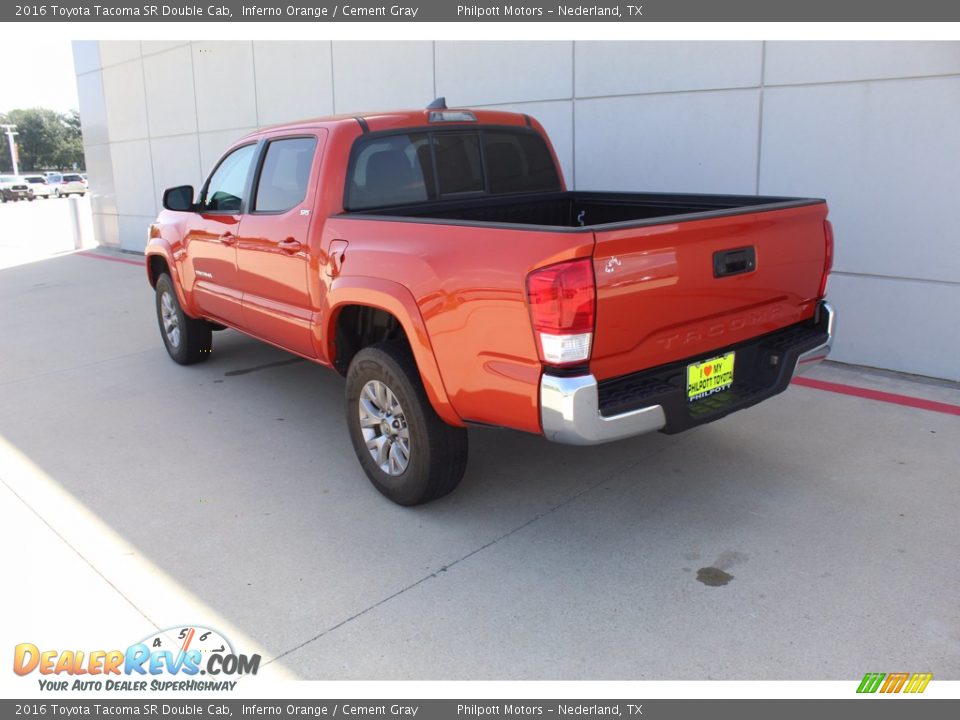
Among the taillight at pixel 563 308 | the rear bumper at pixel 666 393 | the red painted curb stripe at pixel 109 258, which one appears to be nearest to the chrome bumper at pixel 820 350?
the rear bumper at pixel 666 393

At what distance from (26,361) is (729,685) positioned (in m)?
7.06

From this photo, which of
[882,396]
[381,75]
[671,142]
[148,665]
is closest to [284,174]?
[148,665]

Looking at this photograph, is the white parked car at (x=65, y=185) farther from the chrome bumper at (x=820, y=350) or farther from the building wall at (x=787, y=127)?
the chrome bumper at (x=820, y=350)

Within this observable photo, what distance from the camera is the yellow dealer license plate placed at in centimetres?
350

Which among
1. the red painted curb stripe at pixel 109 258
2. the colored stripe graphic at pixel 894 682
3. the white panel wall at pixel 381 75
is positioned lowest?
the colored stripe graphic at pixel 894 682

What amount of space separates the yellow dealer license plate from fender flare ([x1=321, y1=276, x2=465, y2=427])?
3.48ft

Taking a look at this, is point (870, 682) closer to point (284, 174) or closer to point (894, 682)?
point (894, 682)

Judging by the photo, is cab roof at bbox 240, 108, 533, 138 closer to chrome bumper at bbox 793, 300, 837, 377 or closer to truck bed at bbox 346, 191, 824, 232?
truck bed at bbox 346, 191, 824, 232

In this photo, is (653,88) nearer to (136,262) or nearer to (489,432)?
(489,432)

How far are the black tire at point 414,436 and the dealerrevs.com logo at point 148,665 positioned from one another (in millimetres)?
1203

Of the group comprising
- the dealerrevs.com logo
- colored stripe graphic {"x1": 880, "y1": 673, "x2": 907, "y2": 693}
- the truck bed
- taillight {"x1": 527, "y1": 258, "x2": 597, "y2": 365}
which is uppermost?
the truck bed

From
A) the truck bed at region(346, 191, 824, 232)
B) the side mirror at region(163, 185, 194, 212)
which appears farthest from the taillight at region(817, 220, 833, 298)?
the side mirror at region(163, 185, 194, 212)

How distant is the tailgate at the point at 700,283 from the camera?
10.3 feet

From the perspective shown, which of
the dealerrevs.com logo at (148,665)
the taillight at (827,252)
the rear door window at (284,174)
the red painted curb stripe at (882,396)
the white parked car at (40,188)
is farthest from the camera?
the white parked car at (40,188)
